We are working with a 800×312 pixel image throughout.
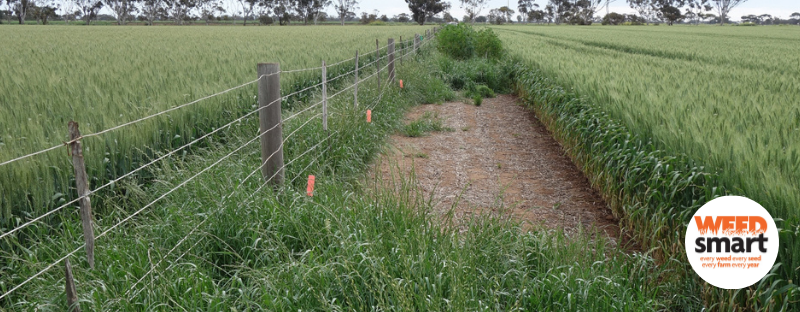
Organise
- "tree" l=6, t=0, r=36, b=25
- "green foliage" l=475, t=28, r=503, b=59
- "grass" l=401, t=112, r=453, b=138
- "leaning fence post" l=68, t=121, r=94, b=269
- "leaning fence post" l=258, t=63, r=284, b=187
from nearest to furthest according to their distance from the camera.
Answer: "leaning fence post" l=68, t=121, r=94, b=269
"leaning fence post" l=258, t=63, r=284, b=187
"grass" l=401, t=112, r=453, b=138
"green foliage" l=475, t=28, r=503, b=59
"tree" l=6, t=0, r=36, b=25

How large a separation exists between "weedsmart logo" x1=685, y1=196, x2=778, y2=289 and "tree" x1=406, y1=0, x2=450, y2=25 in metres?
97.7

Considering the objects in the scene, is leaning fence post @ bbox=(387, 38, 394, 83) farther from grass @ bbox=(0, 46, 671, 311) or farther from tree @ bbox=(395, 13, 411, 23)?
tree @ bbox=(395, 13, 411, 23)


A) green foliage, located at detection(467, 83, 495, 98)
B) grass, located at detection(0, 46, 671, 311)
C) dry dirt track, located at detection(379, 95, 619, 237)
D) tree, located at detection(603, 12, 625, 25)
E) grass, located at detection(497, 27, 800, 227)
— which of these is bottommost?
dry dirt track, located at detection(379, 95, 619, 237)

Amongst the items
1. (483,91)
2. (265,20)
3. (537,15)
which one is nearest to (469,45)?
(483,91)

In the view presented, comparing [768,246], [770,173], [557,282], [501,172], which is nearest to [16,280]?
[557,282]

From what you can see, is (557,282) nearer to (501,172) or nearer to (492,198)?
(492,198)

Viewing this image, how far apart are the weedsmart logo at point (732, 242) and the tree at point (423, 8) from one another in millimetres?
97665

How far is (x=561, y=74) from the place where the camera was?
30.5 feet

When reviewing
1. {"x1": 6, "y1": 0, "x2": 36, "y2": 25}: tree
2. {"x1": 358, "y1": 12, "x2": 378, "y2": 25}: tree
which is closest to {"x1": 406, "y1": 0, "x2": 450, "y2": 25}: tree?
{"x1": 358, "y1": 12, "x2": 378, "y2": 25}: tree

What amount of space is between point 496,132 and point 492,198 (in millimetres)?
3749

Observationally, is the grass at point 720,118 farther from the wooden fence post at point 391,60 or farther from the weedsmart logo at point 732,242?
the wooden fence post at point 391,60

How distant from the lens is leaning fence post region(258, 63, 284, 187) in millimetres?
4609

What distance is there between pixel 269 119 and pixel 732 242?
10.6ft

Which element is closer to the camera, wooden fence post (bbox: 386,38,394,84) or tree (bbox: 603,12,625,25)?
wooden fence post (bbox: 386,38,394,84)
